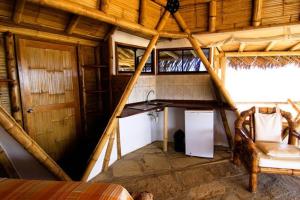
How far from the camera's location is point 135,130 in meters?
3.86

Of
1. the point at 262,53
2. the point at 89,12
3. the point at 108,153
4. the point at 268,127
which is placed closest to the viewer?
the point at 89,12

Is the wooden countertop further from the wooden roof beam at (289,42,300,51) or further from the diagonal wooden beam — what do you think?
the wooden roof beam at (289,42,300,51)

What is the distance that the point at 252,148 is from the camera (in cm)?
241

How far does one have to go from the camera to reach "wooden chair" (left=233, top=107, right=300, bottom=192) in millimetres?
2350

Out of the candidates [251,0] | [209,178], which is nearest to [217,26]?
[251,0]

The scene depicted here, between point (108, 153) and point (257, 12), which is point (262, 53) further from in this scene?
point (108, 153)

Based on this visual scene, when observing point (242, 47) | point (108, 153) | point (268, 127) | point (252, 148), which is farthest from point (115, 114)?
point (242, 47)

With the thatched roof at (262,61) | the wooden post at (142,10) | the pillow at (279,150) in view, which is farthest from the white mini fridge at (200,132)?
the thatched roof at (262,61)

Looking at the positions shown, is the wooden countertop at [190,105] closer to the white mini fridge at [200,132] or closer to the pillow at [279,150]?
the white mini fridge at [200,132]

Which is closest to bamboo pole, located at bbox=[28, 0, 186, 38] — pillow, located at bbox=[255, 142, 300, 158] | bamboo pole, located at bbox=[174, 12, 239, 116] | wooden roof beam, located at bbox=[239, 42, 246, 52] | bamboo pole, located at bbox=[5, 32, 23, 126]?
bamboo pole, located at bbox=[174, 12, 239, 116]

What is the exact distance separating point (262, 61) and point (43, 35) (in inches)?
196

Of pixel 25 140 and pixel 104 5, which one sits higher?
pixel 104 5

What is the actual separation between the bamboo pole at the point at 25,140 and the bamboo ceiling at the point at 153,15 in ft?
4.16

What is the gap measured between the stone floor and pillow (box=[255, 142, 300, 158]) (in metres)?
0.47
